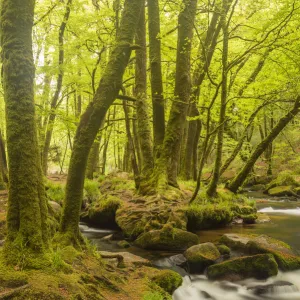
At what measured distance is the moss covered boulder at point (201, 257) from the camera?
22.9 feet

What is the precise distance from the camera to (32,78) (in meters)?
4.03

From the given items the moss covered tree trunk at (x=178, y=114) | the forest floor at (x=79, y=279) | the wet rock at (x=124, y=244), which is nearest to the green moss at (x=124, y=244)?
the wet rock at (x=124, y=244)

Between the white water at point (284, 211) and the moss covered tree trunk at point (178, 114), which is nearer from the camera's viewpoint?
the moss covered tree trunk at point (178, 114)

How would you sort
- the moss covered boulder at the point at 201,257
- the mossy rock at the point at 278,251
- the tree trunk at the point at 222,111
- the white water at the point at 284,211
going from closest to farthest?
the moss covered boulder at the point at 201,257 → the mossy rock at the point at 278,251 → the tree trunk at the point at 222,111 → the white water at the point at 284,211

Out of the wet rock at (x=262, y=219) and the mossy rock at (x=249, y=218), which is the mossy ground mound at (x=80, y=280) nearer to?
the mossy rock at (x=249, y=218)

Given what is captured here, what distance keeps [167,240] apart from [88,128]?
13.4 feet

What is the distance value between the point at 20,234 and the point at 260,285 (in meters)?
4.93

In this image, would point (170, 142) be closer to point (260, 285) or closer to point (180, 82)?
point (180, 82)

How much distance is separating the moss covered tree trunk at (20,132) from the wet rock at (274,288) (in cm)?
443

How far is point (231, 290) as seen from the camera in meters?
6.37

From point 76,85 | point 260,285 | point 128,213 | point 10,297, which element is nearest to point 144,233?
point 128,213

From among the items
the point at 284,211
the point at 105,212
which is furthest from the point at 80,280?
the point at 284,211

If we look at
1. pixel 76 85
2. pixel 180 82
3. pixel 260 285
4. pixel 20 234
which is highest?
pixel 76 85

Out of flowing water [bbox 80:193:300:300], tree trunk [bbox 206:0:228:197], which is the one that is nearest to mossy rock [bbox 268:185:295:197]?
tree trunk [bbox 206:0:228:197]
